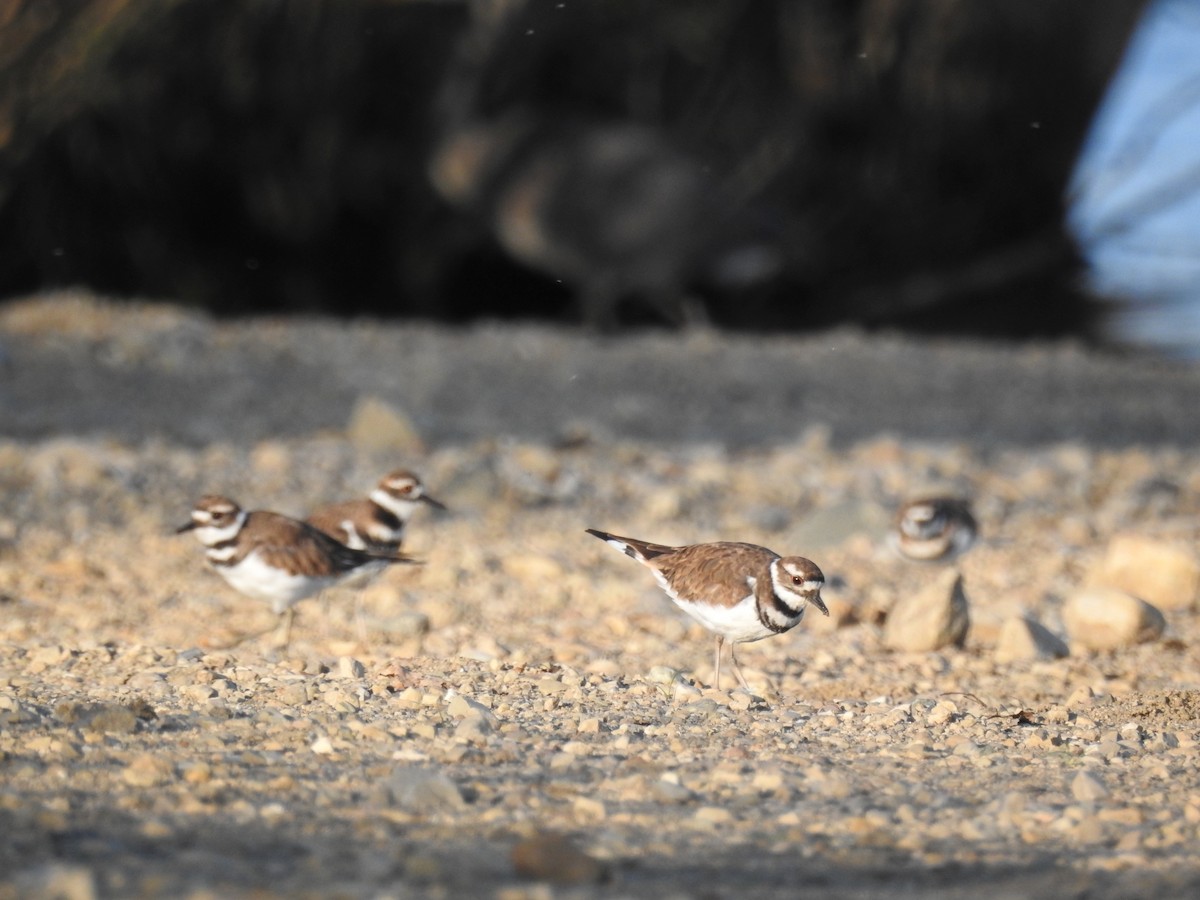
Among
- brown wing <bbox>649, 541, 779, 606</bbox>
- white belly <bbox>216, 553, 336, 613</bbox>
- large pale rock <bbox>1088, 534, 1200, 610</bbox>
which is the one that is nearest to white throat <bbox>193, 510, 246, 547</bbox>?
white belly <bbox>216, 553, 336, 613</bbox>

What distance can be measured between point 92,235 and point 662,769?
10.4 m

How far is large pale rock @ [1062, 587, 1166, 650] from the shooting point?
4566 mm

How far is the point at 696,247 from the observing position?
12.7 metres

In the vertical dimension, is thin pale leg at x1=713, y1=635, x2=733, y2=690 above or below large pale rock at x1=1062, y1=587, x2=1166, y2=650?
below

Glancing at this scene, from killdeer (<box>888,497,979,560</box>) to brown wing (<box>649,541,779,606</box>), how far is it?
4.05 ft

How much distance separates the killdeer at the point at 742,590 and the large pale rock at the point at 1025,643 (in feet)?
2.21

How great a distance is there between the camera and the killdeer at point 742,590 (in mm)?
3959

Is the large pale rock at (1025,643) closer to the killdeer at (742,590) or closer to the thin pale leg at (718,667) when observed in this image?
the killdeer at (742,590)

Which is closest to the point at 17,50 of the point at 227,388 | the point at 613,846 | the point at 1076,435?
the point at 227,388

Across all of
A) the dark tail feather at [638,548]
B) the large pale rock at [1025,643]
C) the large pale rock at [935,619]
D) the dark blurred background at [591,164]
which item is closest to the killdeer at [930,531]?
the large pale rock at [935,619]

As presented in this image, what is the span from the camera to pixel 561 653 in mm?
4367

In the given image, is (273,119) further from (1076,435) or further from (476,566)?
(476,566)

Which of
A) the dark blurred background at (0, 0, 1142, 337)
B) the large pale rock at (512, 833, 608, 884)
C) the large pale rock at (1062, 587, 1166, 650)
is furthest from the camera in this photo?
the dark blurred background at (0, 0, 1142, 337)

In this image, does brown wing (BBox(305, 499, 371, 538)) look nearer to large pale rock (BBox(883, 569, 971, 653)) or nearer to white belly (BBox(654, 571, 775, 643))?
white belly (BBox(654, 571, 775, 643))
